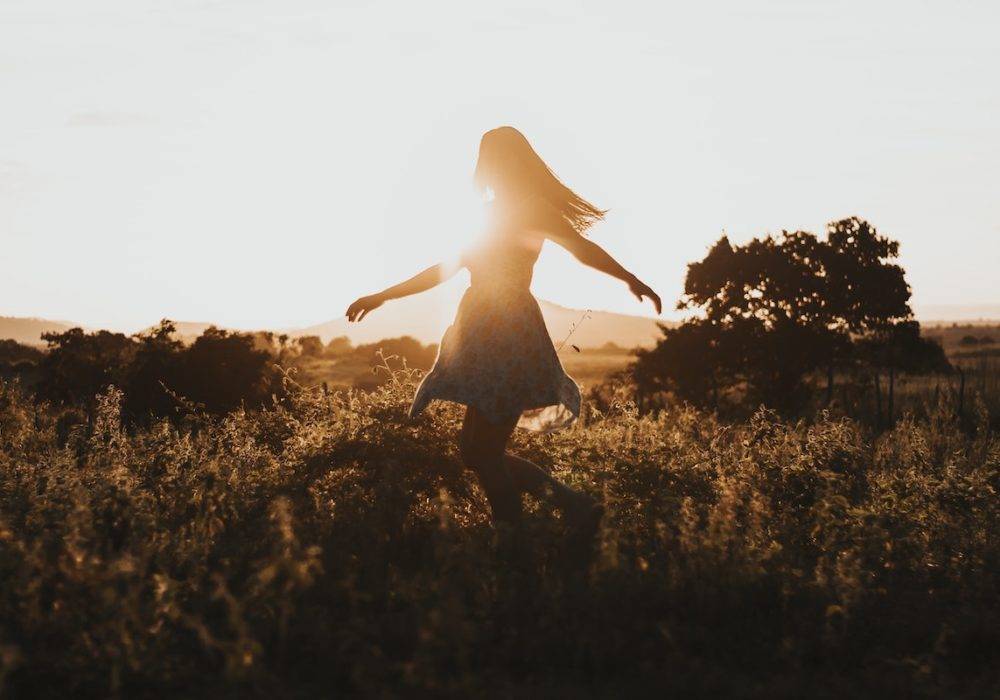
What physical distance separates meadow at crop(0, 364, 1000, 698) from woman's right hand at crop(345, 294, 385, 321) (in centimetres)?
112

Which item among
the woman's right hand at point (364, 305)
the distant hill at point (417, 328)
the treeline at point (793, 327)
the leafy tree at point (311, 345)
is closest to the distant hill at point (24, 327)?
the distant hill at point (417, 328)

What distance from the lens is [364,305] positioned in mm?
5559

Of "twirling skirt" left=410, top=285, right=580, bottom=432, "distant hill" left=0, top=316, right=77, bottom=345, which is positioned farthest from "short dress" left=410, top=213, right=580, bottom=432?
"distant hill" left=0, top=316, right=77, bottom=345

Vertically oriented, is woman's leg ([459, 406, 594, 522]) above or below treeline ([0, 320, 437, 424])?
below

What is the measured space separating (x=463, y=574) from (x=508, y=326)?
147 centimetres

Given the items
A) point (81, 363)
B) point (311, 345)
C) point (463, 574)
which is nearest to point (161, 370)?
point (81, 363)

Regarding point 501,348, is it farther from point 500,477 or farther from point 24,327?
point 24,327

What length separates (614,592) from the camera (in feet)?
15.2

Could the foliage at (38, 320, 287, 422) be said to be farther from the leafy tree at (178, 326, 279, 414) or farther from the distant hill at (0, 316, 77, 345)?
the distant hill at (0, 316, 77, 345)

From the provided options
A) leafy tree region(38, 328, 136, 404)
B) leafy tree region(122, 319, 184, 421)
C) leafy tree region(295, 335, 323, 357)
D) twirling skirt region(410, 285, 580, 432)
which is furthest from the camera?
leafy tree region(295, 335, 323, 357)

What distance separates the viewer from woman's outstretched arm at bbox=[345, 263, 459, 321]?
5.55 metres

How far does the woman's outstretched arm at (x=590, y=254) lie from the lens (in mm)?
5422

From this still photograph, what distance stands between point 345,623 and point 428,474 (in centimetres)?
213

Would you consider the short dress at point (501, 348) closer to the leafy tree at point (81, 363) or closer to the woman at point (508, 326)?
the woman at point (508, 326)
